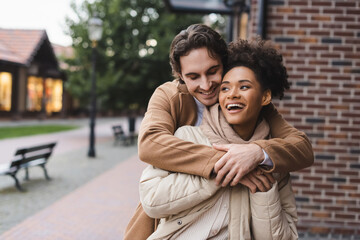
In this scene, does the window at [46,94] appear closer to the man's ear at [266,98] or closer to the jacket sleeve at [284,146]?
the jacket sleeve at [284,146]

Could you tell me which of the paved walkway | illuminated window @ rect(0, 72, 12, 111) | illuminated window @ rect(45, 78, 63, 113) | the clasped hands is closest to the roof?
illuminated window @ rect(0, 72, 12, 111)

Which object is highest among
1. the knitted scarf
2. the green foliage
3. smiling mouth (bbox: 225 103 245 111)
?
the green foliage

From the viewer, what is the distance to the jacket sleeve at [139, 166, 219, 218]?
71.2 inches

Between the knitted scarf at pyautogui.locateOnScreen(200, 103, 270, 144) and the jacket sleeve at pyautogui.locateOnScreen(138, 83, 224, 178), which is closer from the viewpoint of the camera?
the jacket sleeve at pyautogui.locateOnScreen(138, 83, 224, 178)

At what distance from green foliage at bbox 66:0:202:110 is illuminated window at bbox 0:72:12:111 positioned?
1225cm

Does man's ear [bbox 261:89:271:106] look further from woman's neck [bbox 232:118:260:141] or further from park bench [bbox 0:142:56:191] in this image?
park bench [bbox 0:142:56:191]

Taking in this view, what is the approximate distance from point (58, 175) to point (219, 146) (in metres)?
8.53

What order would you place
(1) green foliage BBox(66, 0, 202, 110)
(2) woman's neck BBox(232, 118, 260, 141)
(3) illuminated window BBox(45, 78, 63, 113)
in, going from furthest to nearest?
(3) illuminated window BBox(45, 78, 63, 113) < (1) green foliage BBox(66, 0, 202, 110) < (2) woman's neck BBox(232, 118, 260, 141)

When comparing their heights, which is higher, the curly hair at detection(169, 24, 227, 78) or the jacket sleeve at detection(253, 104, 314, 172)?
the curly hair at detection(169, 24, 227, 78)

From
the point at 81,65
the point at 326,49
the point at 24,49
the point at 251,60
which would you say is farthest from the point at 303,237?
the point at 24,49

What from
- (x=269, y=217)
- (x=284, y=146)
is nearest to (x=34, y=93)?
(x=284, y=146)

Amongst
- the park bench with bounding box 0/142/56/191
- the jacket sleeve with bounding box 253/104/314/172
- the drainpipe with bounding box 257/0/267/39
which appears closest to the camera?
the jacket sleeve with bounding box 253/104/314/172

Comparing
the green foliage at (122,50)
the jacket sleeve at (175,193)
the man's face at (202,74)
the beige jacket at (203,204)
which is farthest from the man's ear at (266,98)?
the green foliage at (122,50)

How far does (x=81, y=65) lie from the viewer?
18484 mm
